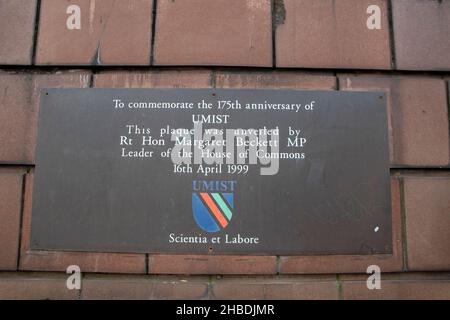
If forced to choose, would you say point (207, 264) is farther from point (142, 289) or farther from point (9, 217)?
point (9, 217)

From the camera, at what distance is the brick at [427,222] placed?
2.31m

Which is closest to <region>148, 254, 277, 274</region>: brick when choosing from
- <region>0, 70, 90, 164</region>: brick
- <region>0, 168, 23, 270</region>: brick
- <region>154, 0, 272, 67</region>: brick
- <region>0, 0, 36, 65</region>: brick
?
<region>0, 168, 23, 270</region>: brick

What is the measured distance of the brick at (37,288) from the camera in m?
2.29

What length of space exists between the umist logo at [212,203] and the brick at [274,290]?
1.11 ft

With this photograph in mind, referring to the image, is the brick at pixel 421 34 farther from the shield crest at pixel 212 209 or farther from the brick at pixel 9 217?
the brick at pixel 9 217

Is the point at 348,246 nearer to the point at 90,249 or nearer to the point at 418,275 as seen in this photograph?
the point at 418,275

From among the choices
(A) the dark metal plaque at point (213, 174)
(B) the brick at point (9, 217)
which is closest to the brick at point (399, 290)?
(A) the dark metal plaque at point (213, 174)

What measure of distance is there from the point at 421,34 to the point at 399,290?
5.09 ft

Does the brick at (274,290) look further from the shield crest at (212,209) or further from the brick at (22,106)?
the brick at (22,106)

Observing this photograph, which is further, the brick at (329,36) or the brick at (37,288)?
the brick at (329,36)

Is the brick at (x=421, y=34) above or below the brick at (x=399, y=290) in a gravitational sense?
above

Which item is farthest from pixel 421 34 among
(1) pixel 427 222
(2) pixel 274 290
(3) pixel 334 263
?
(2) pixel 274 290

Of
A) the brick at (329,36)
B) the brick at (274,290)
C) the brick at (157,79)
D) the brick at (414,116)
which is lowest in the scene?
the brick at (274,290)
